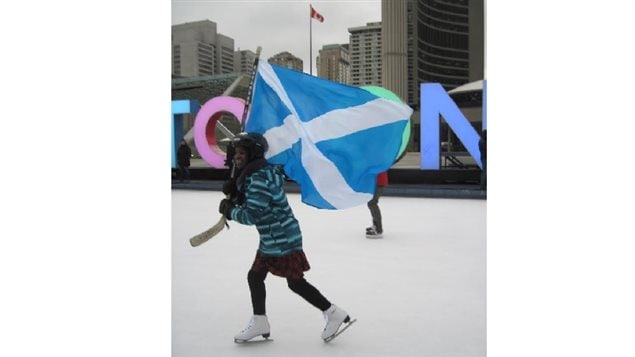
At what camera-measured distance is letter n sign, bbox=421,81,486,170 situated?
11219 millimetres

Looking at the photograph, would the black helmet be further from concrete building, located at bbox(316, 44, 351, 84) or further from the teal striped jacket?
concrete building, located at bbox(316, 44, 351, 84)

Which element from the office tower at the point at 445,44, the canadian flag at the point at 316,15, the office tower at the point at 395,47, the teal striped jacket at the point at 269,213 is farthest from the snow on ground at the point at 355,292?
the office tower at the point at 445,44

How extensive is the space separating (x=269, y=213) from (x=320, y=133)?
0.64m

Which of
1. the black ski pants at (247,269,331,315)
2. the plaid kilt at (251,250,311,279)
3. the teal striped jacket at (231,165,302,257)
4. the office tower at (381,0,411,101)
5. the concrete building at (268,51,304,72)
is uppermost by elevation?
the office tower at (381,0,411,101)

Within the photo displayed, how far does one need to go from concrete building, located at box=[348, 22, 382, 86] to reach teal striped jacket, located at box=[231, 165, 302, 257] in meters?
61.4

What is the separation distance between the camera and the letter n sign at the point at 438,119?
1122cm

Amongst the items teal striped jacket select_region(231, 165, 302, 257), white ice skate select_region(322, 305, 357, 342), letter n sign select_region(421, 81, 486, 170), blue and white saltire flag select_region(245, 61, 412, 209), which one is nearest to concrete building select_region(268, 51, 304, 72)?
letter n sign select_region(421, 81, 486, 170)

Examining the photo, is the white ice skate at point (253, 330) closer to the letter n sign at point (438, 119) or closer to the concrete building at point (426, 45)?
the letter n sign at point (438, 119)

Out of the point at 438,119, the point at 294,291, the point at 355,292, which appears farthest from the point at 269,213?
the point at 438,119

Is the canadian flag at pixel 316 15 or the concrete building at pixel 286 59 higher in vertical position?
the canadian flag at pixel 316 15
